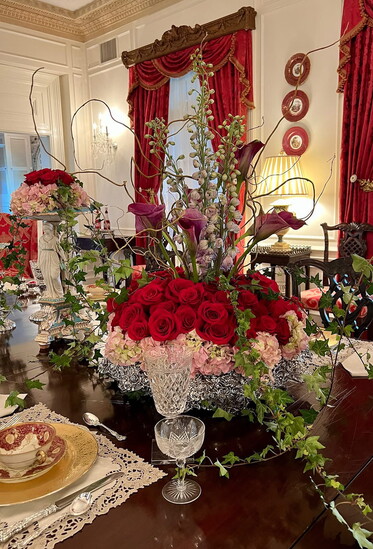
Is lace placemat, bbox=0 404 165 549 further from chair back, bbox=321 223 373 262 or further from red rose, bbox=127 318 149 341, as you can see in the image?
chair back, bbox=321 223 373 262

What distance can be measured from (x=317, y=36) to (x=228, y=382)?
11.6 ft

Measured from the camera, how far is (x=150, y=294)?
1.08 m

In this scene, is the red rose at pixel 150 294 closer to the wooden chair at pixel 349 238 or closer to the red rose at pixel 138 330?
the red rose at pixel 138 330

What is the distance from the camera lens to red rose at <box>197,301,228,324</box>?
100cm

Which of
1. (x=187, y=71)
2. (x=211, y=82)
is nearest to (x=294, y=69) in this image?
(x=211, y=82)

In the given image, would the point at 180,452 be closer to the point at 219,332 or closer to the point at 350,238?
the point at 219,332

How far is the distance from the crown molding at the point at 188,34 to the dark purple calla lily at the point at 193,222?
143 inches

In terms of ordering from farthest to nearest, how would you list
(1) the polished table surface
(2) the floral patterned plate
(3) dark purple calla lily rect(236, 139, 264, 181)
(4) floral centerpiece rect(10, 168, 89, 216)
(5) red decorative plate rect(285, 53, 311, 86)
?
(5) red decorative plate rect(285, 53, 311, 86) → (4) floral centerpiece rect(10, 168, 89, 216) → (3) dark purple calla lily rect(236, 139, 264, 181) → (2) the floral patterned plate → (1) the polished table surface

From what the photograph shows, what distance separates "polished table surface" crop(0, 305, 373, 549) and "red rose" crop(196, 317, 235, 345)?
0.21m

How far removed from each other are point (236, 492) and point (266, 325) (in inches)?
14.2

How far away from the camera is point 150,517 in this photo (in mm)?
762

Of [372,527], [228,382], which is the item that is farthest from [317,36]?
[372,527]

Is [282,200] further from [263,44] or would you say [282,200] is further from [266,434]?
[266,434]

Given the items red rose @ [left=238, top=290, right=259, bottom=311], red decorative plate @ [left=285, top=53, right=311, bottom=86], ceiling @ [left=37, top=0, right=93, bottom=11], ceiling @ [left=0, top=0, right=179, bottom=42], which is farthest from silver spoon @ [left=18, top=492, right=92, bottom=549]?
ceiling @ [left=37, top=0, right=93, bottom=11]
